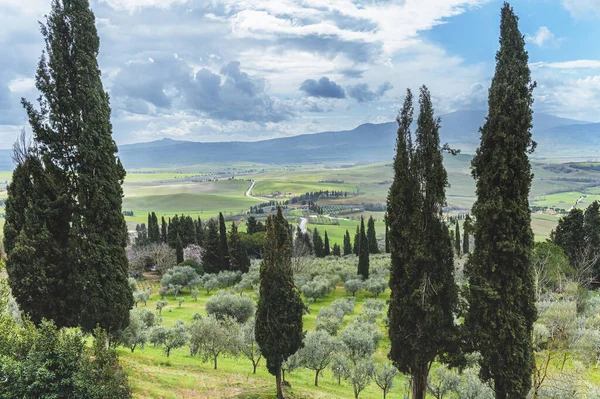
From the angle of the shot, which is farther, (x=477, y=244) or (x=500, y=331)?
(x=477, y=244)

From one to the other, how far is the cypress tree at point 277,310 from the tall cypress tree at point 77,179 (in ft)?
22.8

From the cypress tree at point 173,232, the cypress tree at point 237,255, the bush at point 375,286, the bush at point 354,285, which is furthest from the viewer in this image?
the cypress tree at point 173,232

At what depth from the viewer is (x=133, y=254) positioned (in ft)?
220

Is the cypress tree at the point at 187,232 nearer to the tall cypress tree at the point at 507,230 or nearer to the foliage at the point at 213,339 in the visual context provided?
the foliage at the point at 213,339

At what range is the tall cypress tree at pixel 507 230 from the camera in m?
13.7

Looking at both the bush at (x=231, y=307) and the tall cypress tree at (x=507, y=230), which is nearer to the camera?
the tall cypress tree at (x=507, y=230)

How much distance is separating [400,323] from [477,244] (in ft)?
15.6

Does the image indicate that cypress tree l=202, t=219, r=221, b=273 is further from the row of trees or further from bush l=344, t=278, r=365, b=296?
the row of trees

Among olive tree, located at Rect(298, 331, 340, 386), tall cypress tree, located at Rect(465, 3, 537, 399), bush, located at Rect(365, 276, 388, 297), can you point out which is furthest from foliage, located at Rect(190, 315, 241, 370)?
bush, located at Rect(365, 276, 388, 297)

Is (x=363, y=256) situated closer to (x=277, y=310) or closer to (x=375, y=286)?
(x=375, y=286)

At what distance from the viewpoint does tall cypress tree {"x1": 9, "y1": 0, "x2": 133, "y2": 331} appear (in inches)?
614

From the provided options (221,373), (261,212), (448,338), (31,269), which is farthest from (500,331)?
(261,212)

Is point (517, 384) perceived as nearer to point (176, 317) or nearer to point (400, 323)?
point (400, 323)

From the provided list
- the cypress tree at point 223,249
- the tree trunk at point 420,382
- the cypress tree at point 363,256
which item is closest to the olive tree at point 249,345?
the tree trunk at point 420,382
